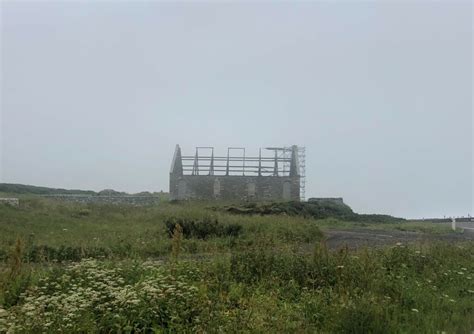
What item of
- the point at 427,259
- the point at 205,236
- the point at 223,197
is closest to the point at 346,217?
the point at 223,197

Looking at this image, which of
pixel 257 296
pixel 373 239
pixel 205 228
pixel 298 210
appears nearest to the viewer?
pixel 257 296

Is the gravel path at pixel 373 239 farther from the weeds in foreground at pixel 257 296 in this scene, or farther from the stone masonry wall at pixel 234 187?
the stone masonry wall at pixel 234 187

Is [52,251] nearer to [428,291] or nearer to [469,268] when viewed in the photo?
[428,291]

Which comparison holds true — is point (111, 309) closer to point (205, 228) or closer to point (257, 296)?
point (257, 296)

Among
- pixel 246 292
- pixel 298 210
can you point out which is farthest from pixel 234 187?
pixel 246 292

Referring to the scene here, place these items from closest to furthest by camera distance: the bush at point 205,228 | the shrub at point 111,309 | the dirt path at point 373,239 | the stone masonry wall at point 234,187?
the shrub at point 111,309
the dirt path at point 373,239
the bush at point 205,228
the stone masonry wall at point 234,187

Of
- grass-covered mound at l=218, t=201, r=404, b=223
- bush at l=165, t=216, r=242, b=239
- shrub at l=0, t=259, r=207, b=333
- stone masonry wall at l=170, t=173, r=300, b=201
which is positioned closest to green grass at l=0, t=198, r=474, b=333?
shrub at l=0, t=259, r=207, b=333

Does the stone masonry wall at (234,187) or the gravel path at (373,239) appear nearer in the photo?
the gravel path at (373,239)

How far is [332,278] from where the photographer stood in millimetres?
7809

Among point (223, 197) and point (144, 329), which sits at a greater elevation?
point (223, 197)

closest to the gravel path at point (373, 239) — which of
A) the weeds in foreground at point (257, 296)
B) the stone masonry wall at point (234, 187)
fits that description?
the weeds in foreground at point (257, 296)

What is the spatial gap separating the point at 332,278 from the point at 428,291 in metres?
1.57

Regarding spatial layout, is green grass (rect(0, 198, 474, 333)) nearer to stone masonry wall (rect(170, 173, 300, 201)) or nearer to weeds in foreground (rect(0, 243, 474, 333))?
weeds in foreground (rect(0, 243, 474, 333))

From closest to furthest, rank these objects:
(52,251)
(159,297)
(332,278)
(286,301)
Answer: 1. (159,297)
2. (286,301)
3. (332,278)
4. (52,251)
